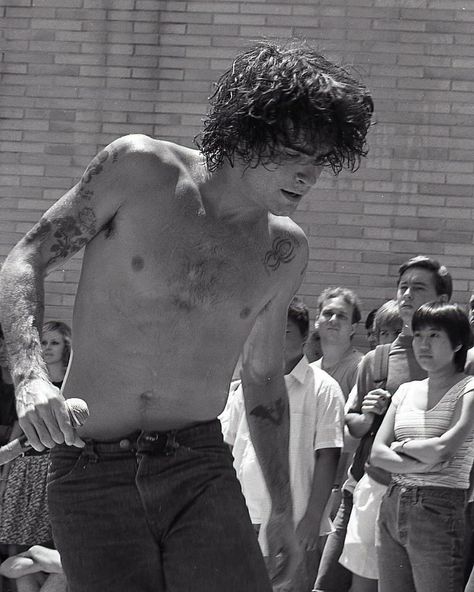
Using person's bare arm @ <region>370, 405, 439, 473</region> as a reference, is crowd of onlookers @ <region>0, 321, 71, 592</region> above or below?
below

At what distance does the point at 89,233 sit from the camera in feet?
11.1

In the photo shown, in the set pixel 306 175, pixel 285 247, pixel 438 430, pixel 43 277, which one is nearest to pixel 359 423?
pixel 438 430

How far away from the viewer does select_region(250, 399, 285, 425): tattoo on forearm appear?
150 inches

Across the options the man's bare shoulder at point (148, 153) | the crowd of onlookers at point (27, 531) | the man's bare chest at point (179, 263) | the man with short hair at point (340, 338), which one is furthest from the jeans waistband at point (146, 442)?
the man with short hair at point (340, 338)

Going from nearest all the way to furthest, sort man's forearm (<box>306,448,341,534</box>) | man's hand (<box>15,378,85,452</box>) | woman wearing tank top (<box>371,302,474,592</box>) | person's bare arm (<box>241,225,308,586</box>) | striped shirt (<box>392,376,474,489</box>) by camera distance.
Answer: man's hand (<box>15,378,85,452</box>) < person's bare arm (<box>241,225,308,586</box>) < woman wearing tank top (<box>371,302,474,592</box>) < striped shirt (<box>392,376,474,489</box>) < man's forearm (<box>306,448,341,534</box>)

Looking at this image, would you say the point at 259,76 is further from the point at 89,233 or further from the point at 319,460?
the point at 319,460

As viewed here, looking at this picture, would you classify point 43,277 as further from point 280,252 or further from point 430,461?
point 430,461

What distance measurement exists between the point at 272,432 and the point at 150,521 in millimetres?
678

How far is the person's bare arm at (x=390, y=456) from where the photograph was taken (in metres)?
5.28

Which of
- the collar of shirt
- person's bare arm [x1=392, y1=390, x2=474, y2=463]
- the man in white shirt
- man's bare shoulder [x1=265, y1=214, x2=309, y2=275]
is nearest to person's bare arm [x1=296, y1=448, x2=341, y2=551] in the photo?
the man in white shirt

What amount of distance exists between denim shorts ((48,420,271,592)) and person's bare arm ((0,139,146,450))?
0.21 metres

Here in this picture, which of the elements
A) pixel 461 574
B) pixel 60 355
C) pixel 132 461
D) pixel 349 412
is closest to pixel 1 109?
pixel 60 355

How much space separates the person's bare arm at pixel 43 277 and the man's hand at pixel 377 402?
2732 mm

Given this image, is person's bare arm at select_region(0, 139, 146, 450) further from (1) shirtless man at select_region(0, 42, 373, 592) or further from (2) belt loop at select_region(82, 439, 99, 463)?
(2) belt loop at select_region(82, 439, 99, 463)
